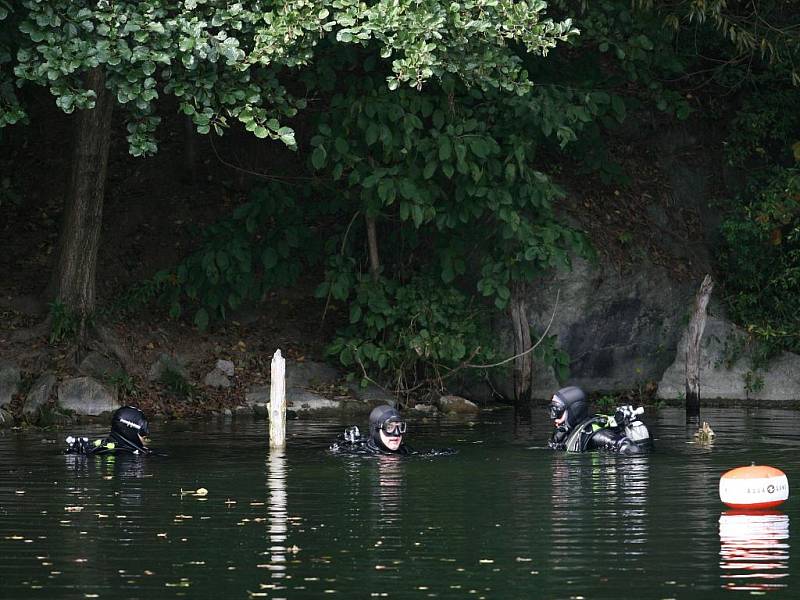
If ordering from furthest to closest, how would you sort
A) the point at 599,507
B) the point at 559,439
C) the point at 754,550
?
the point at 559,439 → the point at 599,507 → the point at 754,550

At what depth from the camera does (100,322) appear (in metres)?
26.1

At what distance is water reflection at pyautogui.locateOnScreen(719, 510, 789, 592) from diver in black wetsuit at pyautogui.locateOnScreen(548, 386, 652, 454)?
4787 mm

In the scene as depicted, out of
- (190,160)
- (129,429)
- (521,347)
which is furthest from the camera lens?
(190,160)

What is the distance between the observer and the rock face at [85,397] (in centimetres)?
2400

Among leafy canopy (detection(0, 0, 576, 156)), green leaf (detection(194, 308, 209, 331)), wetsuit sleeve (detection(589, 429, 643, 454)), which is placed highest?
leafy canopy (detection(0, 0, 576, 156))

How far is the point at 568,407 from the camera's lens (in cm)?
1928

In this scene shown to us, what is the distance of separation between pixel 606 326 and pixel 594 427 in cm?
877

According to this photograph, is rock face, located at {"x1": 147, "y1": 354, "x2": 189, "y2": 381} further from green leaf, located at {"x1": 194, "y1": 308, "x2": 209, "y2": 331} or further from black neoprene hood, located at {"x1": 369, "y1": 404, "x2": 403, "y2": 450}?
black neoprene hood, located at {"x1": 369, "y1": 404, "x2": 403, "y2": 450}

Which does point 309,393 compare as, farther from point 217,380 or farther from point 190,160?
point 190,160

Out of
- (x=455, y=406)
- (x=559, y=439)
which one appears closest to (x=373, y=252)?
(x=455, y=406)

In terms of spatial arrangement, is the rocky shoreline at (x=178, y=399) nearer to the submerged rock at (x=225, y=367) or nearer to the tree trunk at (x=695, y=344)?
the submerged rock at (x=225, y=367)

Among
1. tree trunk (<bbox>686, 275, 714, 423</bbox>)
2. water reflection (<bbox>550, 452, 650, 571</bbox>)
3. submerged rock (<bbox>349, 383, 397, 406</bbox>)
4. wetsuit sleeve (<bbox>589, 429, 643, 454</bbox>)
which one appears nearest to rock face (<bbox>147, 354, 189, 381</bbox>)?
submerged rock (<bbox>349, 383, 397, 406</bbox>)

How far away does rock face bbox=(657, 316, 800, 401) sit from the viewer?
27.3m

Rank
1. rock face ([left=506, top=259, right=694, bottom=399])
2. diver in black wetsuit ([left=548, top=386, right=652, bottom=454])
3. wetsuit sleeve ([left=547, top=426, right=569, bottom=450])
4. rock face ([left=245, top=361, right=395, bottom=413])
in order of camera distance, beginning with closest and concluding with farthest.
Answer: diver in black wetsuit ([left=548, top=386, right=652, bottom=454])
wetsuit sleeve ([left=547, top=426, right=569, bottom=450])
rock face ([left=245, top=361, right=395, bottom=413])
rock face ([left=506, top=259, right=694, bottom=399])
